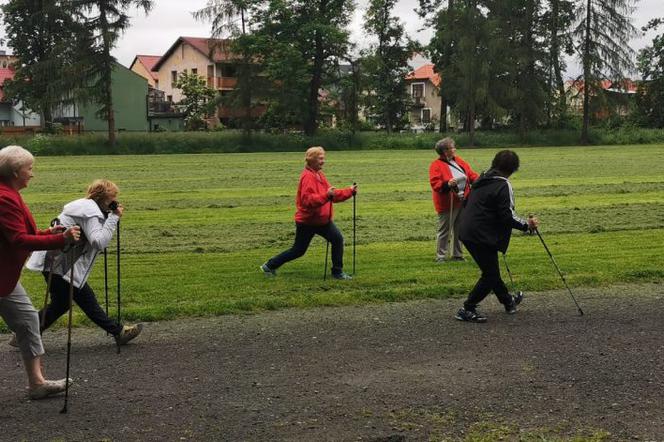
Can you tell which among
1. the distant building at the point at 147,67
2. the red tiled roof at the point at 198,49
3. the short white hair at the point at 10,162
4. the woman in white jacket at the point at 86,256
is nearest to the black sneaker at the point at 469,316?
the woman in white jacket at the point at 86,256

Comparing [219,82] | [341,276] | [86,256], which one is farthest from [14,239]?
[219,82]

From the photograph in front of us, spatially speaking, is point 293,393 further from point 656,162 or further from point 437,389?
point 656,162

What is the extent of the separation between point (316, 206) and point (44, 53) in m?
74.5

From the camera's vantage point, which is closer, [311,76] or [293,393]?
[293,393]

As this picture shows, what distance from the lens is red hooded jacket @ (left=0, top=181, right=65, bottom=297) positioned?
18.4ft

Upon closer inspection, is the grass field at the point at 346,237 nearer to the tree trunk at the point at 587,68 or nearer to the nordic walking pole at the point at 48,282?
the nordic walking pole at the point at 48,282

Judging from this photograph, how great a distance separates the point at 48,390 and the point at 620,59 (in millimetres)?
68108

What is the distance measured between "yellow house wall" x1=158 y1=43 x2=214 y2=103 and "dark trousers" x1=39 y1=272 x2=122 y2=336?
86255mm

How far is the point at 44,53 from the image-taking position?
77375mm

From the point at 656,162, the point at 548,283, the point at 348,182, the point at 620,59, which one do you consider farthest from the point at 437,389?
the point at 620,59

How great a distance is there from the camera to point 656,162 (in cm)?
3553

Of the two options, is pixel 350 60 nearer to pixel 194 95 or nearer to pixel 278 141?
→ pixel 278 141

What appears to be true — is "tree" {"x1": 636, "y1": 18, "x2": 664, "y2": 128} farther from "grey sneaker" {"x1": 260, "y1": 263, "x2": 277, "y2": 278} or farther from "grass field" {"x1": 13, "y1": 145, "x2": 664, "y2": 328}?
"grey sneaker" {"x1": 260, "y1": 263, "x2": 277, "y2": 278}

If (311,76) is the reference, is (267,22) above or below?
above
